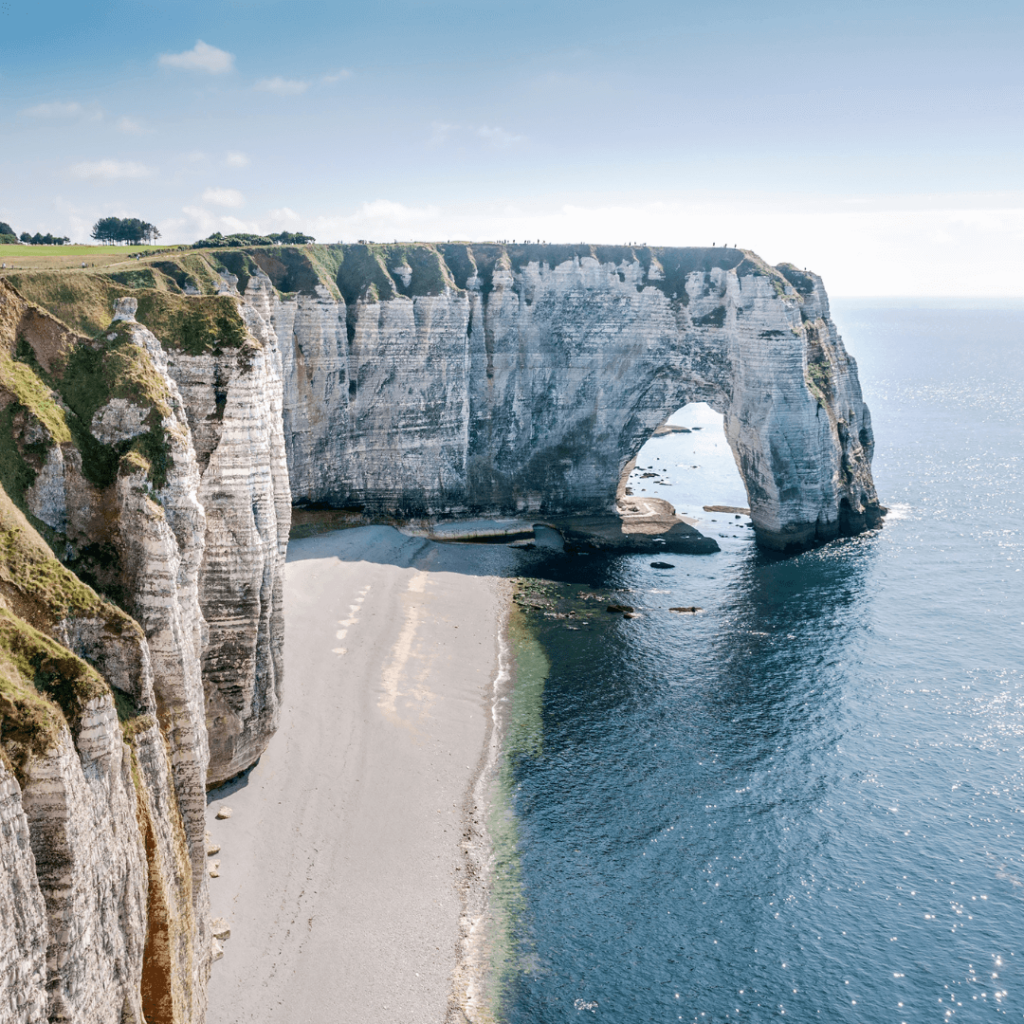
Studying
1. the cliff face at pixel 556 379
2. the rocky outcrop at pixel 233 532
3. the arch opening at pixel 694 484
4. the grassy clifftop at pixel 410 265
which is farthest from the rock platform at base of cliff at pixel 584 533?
the rocky outcrop at pixel 233 532

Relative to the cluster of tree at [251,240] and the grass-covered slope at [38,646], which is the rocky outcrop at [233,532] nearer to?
the grass-covered slope at [38,646]

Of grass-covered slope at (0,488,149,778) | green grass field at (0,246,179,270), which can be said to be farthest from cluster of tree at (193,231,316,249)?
grass-covered slope at (0,488,149,778)

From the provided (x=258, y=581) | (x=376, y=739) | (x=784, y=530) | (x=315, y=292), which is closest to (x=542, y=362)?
(x=315, y=292)

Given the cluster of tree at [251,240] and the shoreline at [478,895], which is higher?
the cluster of tree at [251,240]

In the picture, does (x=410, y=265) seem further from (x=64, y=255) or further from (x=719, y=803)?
(x=719, y=803)

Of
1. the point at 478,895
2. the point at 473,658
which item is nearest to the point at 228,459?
the point at 478,895

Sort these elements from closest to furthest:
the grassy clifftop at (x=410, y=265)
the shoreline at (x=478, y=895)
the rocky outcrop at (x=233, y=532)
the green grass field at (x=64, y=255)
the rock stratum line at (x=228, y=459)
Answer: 1. the rock stratum line at (x=228, y=459)
2. the shoreline at (x=478, y=895)
3. the rocky outcrop at (x=233, y=532)
4. the green grass field at (x=64, y=255)
5. the grassy clifftop at (x=410, y=265)

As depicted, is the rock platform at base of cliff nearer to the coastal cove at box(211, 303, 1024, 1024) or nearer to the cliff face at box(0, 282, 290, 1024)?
the coastal cove at box(211, 303, 1024, 1024)
